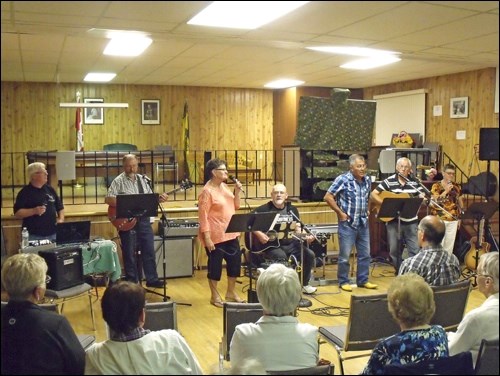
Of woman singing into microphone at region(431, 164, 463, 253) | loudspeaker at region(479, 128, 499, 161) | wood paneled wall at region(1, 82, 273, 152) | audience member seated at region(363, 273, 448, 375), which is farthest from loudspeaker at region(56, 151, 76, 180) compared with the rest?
loudspeaker at region(479, 128, 499, 161)

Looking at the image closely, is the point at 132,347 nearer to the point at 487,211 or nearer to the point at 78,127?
the point at 487,211

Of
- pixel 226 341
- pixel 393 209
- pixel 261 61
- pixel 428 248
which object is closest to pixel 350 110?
pixel 261 61

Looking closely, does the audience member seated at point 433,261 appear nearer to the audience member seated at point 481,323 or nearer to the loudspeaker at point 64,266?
the audience member seated at point 481,323

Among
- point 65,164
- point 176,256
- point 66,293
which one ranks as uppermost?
point 65,164

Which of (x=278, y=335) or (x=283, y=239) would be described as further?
(x=283, y=239)

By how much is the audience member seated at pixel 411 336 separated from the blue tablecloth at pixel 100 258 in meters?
3.37

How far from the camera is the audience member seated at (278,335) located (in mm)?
2512

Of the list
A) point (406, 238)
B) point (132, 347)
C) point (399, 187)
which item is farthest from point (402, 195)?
point (132, 347)

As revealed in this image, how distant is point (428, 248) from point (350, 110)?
169 inches

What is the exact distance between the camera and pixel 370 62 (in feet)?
28.1

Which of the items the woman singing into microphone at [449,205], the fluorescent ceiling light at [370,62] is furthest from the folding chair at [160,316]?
the fluorescent ceiling light at [370,62]

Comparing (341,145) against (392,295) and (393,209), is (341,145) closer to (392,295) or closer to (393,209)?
(393,209)

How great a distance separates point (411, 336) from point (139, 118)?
10889 mm

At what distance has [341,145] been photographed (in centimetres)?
788
